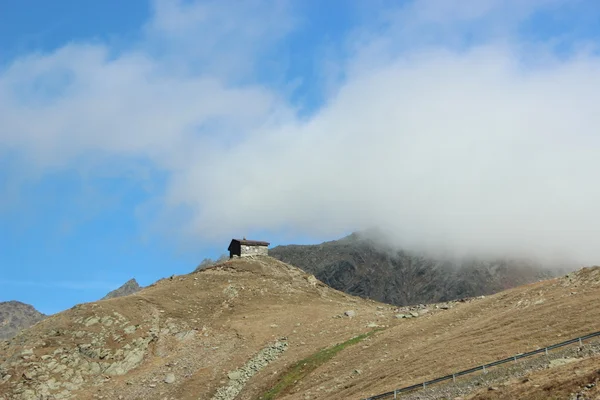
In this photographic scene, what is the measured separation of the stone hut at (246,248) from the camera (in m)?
97.6

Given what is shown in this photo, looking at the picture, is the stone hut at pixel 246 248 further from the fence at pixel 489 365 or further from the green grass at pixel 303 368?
the fence at pixel 489 365

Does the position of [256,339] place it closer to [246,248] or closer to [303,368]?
[303,368]

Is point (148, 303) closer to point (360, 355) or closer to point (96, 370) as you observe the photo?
point (96, 370)

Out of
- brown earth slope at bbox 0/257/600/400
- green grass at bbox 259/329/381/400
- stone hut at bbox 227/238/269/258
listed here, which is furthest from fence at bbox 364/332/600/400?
stone hut at bbox 227/238/269/258

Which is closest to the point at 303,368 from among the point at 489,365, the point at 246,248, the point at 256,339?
the point at 256,339

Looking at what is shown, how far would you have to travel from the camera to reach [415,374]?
145 ft

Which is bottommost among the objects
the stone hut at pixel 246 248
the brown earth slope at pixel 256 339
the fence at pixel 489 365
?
the fence at pixel 489 365

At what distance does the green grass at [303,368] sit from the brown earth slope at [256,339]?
0.69 m

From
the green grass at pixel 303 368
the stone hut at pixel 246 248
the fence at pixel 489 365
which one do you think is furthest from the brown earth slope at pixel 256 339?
the stone hut at pixel 246 248

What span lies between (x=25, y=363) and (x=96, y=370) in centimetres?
786

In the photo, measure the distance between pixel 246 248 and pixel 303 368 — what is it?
1702 inches

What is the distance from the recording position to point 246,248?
98.1 metres

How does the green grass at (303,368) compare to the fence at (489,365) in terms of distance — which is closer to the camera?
the fence at (489,365)

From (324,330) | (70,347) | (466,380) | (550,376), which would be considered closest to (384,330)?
(324,330)
